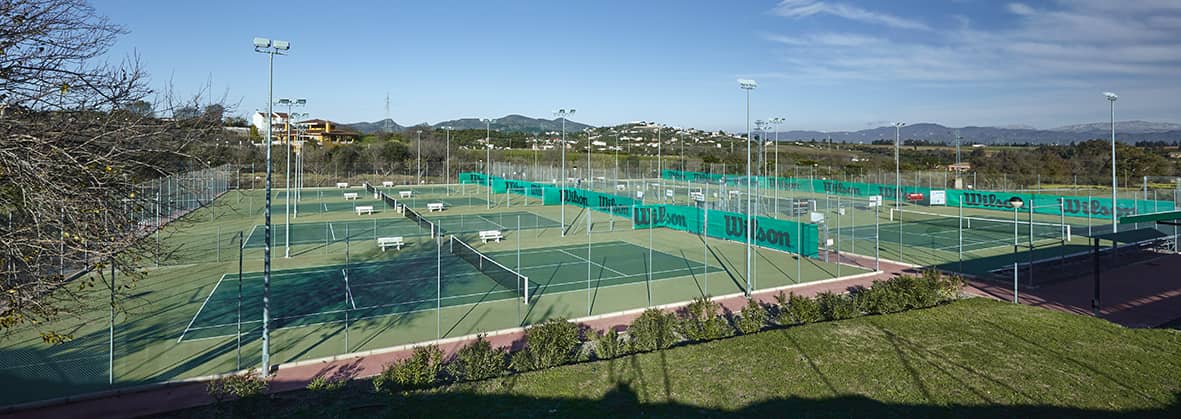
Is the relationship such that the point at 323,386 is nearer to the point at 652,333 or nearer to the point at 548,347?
the point at 548,347

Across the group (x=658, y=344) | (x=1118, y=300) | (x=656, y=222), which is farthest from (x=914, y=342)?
(x=656, y=222)

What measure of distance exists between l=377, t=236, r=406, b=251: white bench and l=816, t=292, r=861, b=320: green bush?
16589 mm

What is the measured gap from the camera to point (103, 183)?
7.70 metres

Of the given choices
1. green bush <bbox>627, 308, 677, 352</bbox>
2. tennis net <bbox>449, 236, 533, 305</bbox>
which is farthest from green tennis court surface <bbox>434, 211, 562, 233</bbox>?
green bush <bbox>627, 308, 677, 352</bbox>

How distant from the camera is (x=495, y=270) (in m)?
21.9

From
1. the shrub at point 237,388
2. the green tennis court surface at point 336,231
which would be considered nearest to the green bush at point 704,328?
the shrub at point 237,388

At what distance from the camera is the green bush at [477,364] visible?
11758 mm

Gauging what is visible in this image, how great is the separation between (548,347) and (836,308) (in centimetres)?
752

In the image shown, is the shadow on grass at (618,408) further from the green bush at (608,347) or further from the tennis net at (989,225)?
the tennis net at (989,225)

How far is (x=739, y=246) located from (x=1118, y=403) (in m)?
18.9

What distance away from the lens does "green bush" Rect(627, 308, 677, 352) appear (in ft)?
44.2

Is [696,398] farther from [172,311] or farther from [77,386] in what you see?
[172,311]

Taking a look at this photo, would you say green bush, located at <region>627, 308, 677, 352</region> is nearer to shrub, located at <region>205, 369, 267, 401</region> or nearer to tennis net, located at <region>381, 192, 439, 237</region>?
shrub, located at <region>205, 369, 267, 401</region>

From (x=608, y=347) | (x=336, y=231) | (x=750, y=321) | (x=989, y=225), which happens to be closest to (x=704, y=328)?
(x=750, y=321)
